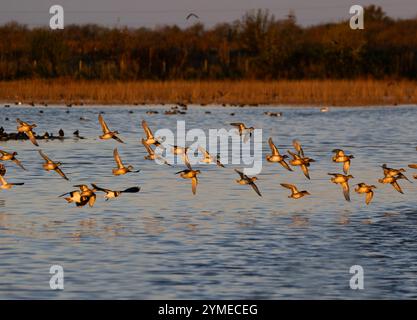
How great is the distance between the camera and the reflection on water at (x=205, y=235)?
15.3m

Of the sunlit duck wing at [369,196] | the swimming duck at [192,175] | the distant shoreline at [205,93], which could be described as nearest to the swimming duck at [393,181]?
the sunlit duck wing at [369,196]

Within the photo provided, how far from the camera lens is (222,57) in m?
77.2

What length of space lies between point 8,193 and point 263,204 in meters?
5.07

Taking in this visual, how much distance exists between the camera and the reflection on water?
15312 mm

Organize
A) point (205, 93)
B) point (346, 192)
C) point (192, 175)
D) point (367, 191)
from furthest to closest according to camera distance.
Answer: point (205, 93) → point (192, 175) → point (346, 192) → point (367, 191)

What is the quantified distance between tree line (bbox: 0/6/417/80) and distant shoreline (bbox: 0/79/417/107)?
4.31m

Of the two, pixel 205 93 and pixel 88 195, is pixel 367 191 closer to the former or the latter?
pixel 88 195

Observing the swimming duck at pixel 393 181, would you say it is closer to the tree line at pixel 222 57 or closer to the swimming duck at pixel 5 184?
the swimming duck at pixel 5 184

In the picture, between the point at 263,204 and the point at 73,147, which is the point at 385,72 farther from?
the point at 263,204

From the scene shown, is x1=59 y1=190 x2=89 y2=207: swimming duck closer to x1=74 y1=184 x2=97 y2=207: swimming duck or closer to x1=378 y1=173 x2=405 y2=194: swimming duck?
x1=74 y1=184 x2=97 y2=207: swimming duck

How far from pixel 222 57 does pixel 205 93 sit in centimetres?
1759

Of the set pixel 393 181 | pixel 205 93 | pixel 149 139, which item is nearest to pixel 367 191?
pixel 393 181

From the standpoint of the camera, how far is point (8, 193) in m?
24.3
